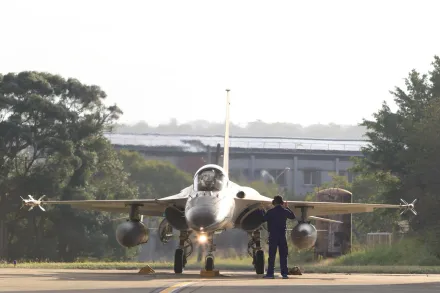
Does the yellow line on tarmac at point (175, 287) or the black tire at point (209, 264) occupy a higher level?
the black tire at point (209, 264)

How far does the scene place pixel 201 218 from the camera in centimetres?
2609

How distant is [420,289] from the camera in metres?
19.6

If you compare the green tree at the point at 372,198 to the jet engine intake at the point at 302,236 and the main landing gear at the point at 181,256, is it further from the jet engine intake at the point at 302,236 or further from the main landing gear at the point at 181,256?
the main landing gear at the point at 181,256

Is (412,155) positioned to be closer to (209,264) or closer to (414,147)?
(414,147)

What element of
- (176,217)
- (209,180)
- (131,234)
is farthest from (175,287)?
(176,217)

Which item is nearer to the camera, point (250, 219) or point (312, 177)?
point (250, 219)

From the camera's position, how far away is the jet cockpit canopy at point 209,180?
2719 centimetres

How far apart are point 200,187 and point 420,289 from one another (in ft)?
28.9

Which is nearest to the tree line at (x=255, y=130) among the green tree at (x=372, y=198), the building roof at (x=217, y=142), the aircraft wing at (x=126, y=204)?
the building roof at (x=217, y=142)

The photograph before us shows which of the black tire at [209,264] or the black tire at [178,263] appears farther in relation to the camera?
the black tire at [178,263]

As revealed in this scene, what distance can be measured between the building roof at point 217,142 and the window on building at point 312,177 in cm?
392

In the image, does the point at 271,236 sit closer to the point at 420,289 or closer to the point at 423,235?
the point at 420,289

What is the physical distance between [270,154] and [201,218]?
347 feet

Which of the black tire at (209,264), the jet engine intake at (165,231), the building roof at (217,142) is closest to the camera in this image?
the black tire at (209,264)
